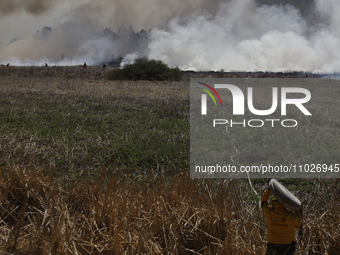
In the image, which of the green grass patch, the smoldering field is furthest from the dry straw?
the green grass patch

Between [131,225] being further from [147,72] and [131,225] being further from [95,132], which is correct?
[147,72]

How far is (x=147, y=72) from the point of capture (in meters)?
25.7

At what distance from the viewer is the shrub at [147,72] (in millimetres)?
25266

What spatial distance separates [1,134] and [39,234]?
189 inches

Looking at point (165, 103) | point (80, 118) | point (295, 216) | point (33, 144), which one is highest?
point (165, 103)

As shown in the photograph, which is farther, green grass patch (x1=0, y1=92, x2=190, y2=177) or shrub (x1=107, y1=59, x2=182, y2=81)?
shrub (x1=107, y1=59, x2=182, y2=81)

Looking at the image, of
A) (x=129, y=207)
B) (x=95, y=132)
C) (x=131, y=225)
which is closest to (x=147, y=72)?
(x=95, y=132)

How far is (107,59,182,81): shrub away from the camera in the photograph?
25266 millimetres

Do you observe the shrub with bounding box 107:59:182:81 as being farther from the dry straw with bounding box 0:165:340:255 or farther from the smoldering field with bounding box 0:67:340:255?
the dry straw with bounding box 0:165:340:255

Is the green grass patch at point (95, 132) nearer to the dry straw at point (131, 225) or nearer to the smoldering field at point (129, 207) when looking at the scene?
the smoldering field at point (129, 207)

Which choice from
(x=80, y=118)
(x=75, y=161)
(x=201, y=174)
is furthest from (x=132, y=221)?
(x=80, y=118)

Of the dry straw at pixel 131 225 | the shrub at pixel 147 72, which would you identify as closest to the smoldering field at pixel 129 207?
the dry straw at pixel 131 225

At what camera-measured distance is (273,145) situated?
20.7ft

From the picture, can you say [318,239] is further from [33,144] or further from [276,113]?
[276,113]
